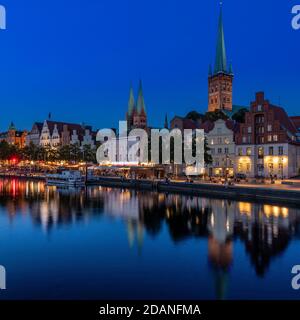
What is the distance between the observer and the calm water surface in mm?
19219

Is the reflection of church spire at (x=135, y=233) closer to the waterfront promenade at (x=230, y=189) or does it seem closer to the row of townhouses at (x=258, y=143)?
the waterfront promenade at (x=230, y=189)

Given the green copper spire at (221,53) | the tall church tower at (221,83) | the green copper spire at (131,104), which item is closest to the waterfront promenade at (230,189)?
the green copper spire at (131,104)

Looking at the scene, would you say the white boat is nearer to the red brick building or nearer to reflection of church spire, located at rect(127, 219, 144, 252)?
the red brick building

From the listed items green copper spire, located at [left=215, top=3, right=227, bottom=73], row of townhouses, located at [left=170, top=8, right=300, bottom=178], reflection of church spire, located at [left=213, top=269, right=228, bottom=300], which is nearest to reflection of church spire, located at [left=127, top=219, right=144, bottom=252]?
reflection of church spire, located at [left=213, top=269, right=228, bottom=300]

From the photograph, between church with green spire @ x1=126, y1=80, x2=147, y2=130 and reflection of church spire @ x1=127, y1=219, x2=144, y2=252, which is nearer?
reflection of church spire @ x1=127, y1=219, x2=144, y2=252

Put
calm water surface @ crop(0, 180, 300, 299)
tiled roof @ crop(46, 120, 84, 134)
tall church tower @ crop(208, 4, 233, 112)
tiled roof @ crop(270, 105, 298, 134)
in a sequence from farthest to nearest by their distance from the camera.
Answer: tall church tower @ crop(208, 4, 233, 112) → tiled roof @ crop(46, 120, 84, 134) → tiled roof @ crop(270, 105, 298, 134) → calm water surface @ crop(0, 180, 300, 299)

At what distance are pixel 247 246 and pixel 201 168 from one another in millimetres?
58356

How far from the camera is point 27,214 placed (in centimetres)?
4519

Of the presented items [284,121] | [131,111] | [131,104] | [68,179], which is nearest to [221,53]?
[131,104]

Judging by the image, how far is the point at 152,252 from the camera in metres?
27.0

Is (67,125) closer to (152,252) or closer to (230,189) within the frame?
(230,189)

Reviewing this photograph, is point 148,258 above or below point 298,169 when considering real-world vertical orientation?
below

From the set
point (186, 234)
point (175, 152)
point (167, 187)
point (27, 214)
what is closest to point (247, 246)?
point (186, 234)

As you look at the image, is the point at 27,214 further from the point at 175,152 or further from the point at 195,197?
the point at 175,152
